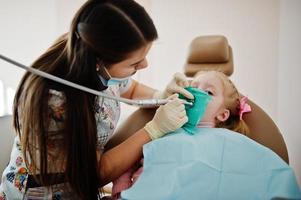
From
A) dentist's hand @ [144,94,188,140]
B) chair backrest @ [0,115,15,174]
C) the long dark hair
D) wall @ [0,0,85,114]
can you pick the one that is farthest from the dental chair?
wall @ [0,0,85,114]

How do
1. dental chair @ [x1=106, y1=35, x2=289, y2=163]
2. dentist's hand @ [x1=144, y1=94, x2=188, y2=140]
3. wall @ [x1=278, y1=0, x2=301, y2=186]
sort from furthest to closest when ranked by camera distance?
wall @ [x1=278, y1=0, x2=301, y2=186] < dental chair @ [x1=106, y1=35, x2=289, y2=163] < dentist's hand @ [x1=144, y1=94, x2=188, y2=140]

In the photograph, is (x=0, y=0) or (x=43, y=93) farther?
(x=0, y=0)

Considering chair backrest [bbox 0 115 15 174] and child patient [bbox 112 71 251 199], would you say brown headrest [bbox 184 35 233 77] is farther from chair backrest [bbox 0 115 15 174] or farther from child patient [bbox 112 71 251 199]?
chair backrest [bbox 0 115 15 174]

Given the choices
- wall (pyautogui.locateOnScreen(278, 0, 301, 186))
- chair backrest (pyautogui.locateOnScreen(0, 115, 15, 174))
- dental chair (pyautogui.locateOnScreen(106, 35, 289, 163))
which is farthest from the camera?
chair backrest (pyautogui.locateOnScreen(0, 115, 15, 174))

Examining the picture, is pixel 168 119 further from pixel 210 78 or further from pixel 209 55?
pixel 209 55

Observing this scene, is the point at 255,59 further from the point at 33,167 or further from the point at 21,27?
the point at 21,27

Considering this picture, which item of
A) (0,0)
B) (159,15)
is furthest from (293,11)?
(0,0)

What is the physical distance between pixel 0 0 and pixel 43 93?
2.19m

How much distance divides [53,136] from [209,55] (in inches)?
35.5

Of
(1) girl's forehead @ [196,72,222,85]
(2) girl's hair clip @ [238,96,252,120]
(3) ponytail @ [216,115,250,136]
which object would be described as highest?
(1) girl's forehead @ [196,72,222,85]

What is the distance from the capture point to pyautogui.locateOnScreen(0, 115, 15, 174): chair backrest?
2.13 m

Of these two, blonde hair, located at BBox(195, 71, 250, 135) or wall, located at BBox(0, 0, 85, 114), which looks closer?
blonde hair, located at BBox(195, 71, 250, 135)

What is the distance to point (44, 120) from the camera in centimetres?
84

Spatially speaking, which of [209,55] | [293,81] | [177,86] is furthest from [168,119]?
[293,81]
